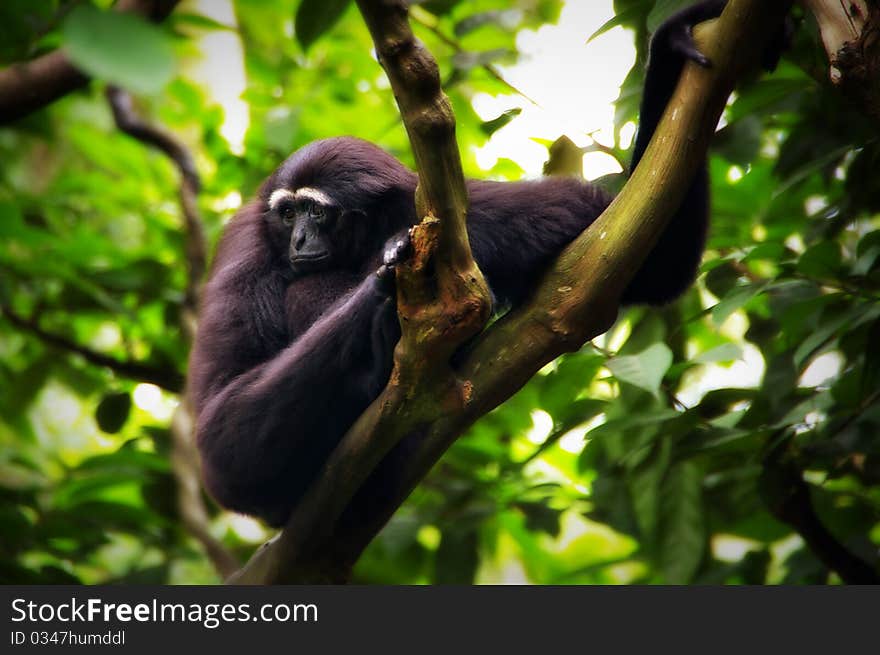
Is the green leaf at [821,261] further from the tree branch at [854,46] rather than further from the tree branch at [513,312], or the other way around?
the tree branch at [513,312]

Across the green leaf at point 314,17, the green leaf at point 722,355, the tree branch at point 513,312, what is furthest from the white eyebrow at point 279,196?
the green leaf at point 722,355

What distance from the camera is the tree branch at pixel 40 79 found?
3.81 meters

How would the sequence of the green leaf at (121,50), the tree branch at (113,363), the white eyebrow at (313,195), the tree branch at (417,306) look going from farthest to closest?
the tree branch at (113,363)
the white eyebrow at (313,195)
the tree branch at (417,306)
the green leaf at (121,50)

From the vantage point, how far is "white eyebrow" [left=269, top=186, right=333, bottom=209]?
338 cm

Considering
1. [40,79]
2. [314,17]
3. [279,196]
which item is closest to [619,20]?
[314,17]

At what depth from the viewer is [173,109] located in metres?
5.20

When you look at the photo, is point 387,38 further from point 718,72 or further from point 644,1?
point 644,1

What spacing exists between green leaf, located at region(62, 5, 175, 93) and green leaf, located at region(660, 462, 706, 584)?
3.23m

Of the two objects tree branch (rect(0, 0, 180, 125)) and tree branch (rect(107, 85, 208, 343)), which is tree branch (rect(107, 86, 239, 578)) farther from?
tree branch (rect(0, 0, 180, 125))

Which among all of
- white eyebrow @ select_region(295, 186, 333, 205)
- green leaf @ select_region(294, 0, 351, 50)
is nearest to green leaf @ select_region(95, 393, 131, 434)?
white eyebrow @ select_region(295, 186, 333, 205)

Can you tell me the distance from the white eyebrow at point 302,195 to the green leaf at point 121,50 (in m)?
2.30

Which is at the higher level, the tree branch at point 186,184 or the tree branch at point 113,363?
the tree branch at point 186,184

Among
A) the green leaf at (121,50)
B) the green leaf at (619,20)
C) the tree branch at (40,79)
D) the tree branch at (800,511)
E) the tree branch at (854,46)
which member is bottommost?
the green leaf at (121,50)

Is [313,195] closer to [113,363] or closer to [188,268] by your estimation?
[188,268]
